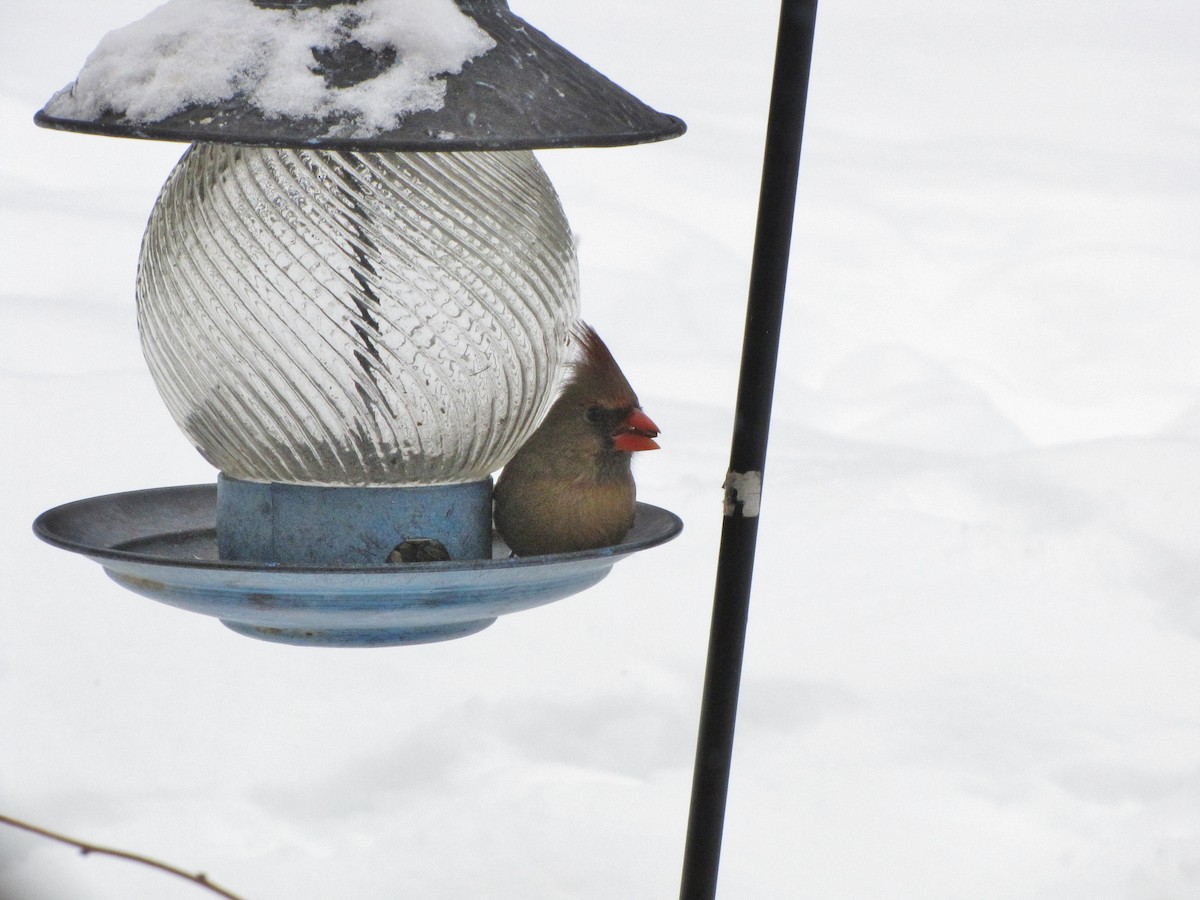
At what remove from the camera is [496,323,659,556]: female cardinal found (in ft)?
3.50

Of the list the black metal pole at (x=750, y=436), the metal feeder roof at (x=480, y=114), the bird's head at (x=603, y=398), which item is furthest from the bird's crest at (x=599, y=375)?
the metal feeder roof at (x=480, y=114)

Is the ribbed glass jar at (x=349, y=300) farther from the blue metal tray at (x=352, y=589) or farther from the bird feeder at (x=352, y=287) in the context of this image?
the blue metal tray at (x=352, y=589)

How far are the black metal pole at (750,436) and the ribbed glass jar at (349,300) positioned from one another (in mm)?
138

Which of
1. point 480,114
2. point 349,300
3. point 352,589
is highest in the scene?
point 480,114

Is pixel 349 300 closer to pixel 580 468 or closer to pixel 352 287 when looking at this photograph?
pixel 352 287

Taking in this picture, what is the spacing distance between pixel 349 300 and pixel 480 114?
6.6 inches

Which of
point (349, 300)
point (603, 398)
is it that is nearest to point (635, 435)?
point (603, 398)

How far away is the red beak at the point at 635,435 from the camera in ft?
3.52

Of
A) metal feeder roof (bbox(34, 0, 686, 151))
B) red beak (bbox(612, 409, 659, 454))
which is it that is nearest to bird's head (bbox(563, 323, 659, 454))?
red beak (bbox(612, 409, 659, 454))

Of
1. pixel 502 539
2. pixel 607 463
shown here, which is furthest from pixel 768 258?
pixel 502 539

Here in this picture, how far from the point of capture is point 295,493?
1.01 meters

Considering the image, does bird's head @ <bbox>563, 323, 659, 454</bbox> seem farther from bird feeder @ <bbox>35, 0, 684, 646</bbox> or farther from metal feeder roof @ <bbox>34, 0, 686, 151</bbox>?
metal feeder roof @ <bbox>34, 0, 686, 151</bbox>

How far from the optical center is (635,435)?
42.5 inches

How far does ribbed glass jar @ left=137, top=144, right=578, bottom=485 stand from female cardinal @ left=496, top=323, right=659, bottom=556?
0.28 feet
